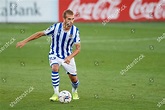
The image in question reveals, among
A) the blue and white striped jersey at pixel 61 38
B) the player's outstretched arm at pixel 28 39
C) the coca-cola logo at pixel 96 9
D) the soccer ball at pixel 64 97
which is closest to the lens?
the player's outstretched arm at pixel 28 39

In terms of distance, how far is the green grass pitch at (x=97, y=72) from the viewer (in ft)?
42.9

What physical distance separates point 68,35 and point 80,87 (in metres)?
2.56

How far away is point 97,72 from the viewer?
1825cm

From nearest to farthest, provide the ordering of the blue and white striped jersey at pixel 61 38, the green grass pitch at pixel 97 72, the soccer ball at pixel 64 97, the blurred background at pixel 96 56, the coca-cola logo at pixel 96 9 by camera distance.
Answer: the soccer ball at pixel 64 97 < the green grass pitch at pixel 97 72 < the blue and white striped jersey at pixel 61 38 < the blurred background at pixel 96 56 < the coca-cola logo at pixel 96 9

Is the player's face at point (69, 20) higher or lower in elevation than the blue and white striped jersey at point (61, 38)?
higher

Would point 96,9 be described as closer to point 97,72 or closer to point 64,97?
point 97,72

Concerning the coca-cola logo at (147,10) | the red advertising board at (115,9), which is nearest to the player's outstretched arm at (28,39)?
the red advertising board at (115,9)

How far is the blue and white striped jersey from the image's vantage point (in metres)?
13.3

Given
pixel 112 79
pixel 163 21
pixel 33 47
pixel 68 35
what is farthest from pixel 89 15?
pixel 68 35

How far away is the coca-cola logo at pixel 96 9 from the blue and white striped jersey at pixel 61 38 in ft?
67.6

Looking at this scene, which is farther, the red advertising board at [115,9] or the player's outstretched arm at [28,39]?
the red advertising board at [115,9]

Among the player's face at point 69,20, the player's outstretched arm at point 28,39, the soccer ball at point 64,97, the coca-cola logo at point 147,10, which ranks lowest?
the soccer ball at point 64,97

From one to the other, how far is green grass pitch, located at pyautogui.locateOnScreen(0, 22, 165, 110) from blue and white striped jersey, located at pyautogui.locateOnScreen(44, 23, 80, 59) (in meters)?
1.24

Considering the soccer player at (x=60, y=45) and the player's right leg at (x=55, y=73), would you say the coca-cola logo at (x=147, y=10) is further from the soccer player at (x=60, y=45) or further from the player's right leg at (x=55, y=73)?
the player's right leg at (x=55, y=73)
